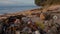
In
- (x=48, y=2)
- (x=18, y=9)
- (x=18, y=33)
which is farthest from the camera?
(x=48, y=2)

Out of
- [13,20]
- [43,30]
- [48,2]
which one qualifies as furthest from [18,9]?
[43,30]

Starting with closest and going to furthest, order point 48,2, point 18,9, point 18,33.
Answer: point 18,33 < point 18,9 < point 48,2

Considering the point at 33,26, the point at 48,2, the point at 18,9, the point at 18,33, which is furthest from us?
the point at 48,2

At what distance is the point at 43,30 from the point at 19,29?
806mm

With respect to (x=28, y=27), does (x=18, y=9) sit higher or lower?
lower

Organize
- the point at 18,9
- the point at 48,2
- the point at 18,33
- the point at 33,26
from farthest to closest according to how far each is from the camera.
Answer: the point at 48,2, the point at 18,9, the point at 33,26, the point at 18,33

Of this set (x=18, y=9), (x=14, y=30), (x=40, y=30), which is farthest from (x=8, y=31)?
(x=18, y=9)

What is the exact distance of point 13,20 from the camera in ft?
21.3

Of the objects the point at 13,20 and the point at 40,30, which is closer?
the point at 40,30

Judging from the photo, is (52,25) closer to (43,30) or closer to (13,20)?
(43,30)

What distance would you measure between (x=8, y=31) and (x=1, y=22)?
0.50m

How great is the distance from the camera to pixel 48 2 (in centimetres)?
1198

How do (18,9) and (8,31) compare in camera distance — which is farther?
(18,9)

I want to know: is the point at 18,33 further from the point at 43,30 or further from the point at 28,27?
the point at 43,30
